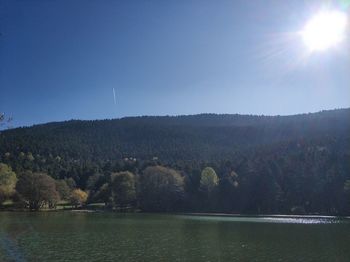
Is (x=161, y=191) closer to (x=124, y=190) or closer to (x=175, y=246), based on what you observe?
(x=124, y=190)

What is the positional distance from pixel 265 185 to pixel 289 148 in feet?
220

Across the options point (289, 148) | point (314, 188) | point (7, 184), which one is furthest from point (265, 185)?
point (7, 184)

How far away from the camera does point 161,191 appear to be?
485ft

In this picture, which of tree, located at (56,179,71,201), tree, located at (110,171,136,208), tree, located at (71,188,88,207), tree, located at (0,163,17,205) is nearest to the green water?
tree, located at (110,171,136,208)

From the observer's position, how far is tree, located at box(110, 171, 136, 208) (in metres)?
158

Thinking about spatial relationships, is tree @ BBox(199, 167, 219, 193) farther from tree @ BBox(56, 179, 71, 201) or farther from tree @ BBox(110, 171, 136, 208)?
tree @ BBox(56, 179, 71, 201)

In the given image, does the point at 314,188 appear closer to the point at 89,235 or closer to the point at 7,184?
the point at 89,235

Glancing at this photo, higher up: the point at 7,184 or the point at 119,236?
the point at 7,184

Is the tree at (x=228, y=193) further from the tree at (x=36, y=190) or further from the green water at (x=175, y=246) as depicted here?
the green water at (x=175, y=246)

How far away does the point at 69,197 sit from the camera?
17350cm

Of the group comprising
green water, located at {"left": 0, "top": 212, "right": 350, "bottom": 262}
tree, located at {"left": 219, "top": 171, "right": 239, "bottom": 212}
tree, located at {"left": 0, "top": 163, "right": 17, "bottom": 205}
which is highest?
tree, located at {"left": 0, "top": 163, "right": 17, "bottom": 205}

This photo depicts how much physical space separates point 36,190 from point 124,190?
2707 centimetres

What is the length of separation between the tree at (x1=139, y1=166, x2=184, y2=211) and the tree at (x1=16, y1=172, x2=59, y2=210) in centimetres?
2897


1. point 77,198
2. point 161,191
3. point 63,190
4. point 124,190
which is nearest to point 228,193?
point 161,191
